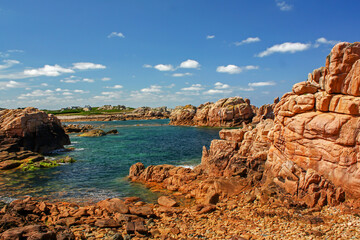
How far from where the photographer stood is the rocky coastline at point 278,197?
15.4 metres

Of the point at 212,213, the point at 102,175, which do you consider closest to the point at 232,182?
the point at 212,213

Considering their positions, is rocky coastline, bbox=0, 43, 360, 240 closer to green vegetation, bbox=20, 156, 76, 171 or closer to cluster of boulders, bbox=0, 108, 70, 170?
green vegetation, bbox=20, 156, 76, 171

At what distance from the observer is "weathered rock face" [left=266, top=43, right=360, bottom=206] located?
697 inches

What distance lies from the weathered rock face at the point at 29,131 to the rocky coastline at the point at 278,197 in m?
29.9

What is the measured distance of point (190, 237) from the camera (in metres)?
15.1

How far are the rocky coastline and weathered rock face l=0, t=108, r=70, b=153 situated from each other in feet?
98.1

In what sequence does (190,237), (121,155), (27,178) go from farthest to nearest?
(121,155)
(27,178)
(190,237)

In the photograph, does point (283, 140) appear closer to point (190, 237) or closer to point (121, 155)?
point (190, 237)

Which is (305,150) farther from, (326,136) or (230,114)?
(230,114)

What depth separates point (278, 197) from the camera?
1936 cm

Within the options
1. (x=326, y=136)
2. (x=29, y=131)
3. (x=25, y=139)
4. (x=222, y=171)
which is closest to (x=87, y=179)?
(x=222, y=171)

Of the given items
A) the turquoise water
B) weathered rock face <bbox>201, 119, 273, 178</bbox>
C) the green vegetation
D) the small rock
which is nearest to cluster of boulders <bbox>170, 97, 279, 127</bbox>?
the turquoise water

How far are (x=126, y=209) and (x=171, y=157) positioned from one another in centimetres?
2438

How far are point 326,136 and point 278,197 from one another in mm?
6011
